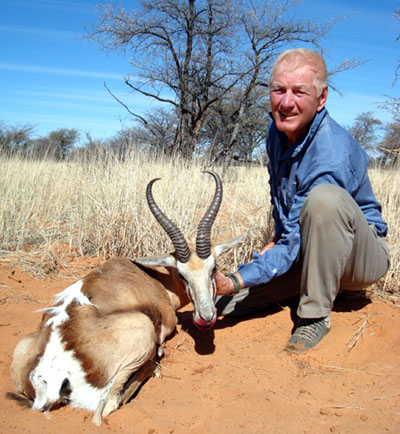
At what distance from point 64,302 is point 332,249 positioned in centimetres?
226

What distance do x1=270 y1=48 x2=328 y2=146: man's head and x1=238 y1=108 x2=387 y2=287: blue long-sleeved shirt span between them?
14 cm

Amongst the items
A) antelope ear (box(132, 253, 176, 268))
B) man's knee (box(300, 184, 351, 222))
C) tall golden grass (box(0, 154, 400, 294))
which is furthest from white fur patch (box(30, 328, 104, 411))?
tall golden grass (box(0, 154, 400, 294))

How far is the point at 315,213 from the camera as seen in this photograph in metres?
3.26

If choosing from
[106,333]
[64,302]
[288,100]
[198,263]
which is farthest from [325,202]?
[64,302]

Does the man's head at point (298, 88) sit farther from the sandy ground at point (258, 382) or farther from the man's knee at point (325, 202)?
the sandy ground at point (258, 382)

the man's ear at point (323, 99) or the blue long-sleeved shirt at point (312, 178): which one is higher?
the man's ear at point (323, 99)

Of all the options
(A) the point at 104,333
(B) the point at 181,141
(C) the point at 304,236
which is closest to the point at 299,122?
(C) the point at 304,236

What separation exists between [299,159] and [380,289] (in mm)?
1978

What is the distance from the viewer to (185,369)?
349 cm

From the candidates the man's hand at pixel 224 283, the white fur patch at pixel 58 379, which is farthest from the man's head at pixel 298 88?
the white fur patch at pixel 58 379

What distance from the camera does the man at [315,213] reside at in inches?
130

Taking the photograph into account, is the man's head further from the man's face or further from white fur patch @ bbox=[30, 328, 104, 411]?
white fur patch @ bbox=[30, 328, 104, 411]

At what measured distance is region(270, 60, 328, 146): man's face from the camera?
3529 millimetres

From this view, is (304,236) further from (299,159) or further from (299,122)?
(299,122)
